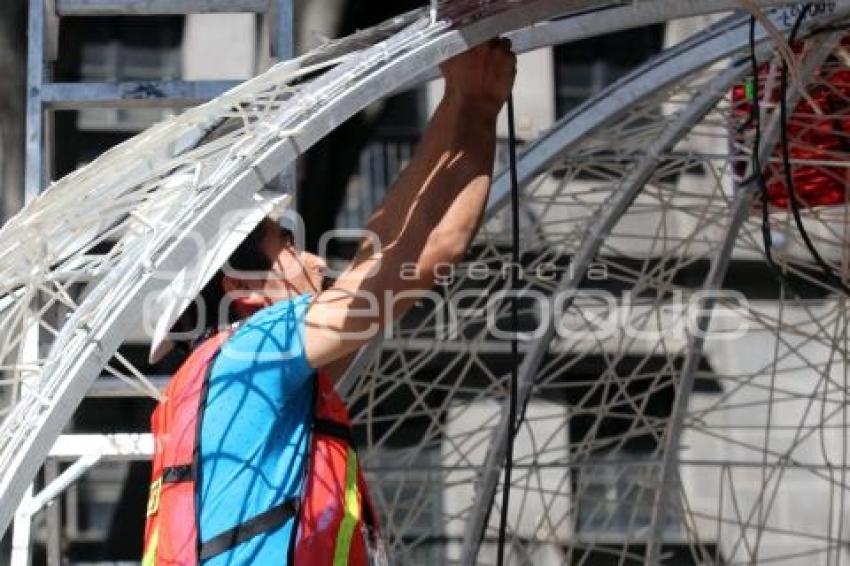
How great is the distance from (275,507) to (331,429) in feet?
0.73

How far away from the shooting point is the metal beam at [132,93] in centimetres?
497

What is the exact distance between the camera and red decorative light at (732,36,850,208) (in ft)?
20.3

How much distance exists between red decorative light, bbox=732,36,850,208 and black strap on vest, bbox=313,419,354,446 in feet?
8.60

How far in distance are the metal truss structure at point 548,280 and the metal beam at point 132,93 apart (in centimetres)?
48

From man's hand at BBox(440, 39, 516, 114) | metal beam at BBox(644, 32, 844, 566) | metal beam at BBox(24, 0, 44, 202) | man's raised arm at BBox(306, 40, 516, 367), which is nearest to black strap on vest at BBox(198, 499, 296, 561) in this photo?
man's raised arm at BBox(306, 40, 516, 367)

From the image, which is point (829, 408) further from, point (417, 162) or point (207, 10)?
point (417, 162)

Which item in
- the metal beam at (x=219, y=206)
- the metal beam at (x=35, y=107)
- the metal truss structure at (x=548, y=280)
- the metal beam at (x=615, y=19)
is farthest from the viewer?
the metal beam at (x=35, y=107)

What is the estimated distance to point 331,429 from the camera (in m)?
3.84

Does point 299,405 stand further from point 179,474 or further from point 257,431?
point 179,474

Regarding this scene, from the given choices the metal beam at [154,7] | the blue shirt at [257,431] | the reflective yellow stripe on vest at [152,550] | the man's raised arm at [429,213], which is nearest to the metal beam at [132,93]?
the metal beam at [154,7]

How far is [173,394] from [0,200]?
5656 millimetres

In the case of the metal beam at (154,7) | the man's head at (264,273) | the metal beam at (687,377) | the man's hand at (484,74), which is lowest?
the metal beam at (687,377)

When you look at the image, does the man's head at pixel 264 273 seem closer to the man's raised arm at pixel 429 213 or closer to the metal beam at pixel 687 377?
the man's raised arm at pixel 429 213

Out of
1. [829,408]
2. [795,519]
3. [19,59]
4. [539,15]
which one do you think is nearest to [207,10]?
[539,15]
